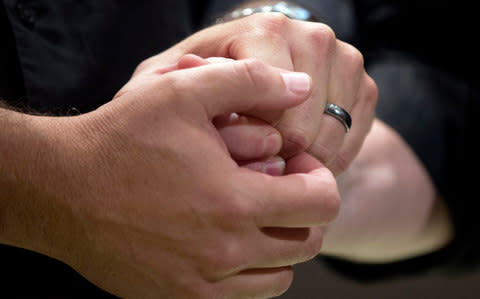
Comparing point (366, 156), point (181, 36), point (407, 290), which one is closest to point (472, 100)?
point (366, 156)

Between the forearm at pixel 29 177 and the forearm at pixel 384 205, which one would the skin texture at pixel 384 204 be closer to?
the forearm at pixel 384 205

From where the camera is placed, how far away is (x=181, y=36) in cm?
72

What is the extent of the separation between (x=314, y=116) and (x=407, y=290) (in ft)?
2.45

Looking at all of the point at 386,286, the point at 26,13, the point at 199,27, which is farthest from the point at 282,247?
the point at 386,286

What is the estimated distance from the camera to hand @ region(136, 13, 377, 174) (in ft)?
1.53

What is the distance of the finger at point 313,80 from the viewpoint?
0.46 metres

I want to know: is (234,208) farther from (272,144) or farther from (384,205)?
(384,205)

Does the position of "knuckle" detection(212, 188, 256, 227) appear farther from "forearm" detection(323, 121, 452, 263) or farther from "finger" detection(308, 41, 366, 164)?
"forearm" detection(323, 121, 452, 263)

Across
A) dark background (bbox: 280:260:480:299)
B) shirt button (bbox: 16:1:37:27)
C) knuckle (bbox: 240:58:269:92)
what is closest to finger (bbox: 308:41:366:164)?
knuckle (bbox: 240:58:269:92)

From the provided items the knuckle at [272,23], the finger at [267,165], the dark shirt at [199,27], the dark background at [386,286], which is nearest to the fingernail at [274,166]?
the finger at [267,165]

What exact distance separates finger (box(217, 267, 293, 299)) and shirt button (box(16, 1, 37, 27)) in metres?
0.36

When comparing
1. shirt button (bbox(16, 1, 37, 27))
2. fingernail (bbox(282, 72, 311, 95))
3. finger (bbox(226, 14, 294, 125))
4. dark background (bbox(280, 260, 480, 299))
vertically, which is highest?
shirt button (bbox(16, 1, 37, 27))

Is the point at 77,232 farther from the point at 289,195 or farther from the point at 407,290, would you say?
the point at 407,290

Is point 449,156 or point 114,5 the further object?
point 449,156
